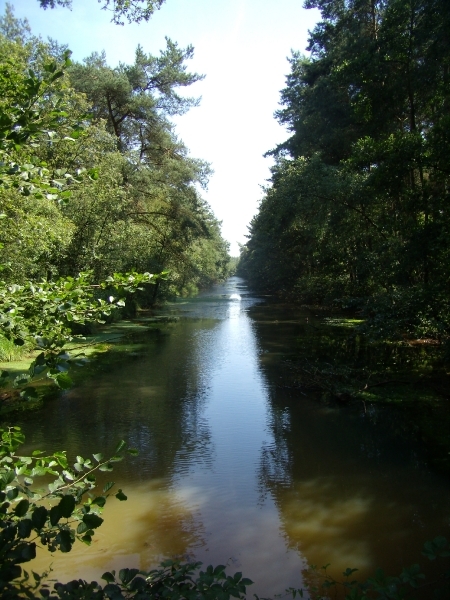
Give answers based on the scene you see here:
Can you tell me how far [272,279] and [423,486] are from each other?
140 feet

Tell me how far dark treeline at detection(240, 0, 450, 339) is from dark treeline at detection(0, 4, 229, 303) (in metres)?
6.09

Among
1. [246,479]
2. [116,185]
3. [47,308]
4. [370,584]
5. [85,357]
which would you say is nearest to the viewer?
[85,357]

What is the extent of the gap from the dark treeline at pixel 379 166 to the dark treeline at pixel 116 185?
Answer: 240 inches

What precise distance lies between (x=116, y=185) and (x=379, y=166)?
37.9 ft

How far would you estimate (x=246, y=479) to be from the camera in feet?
23.4

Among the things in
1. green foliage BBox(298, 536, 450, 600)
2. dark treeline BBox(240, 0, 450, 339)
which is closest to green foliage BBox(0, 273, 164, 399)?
green foliage BBox(298, 536, 450, 600)

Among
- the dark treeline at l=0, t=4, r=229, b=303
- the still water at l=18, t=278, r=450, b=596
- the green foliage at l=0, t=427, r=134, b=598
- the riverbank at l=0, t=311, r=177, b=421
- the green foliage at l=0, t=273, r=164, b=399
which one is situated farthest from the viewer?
the dark treeline at l=0, t=4, r=229, b=303

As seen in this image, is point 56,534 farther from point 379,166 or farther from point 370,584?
point 379,166

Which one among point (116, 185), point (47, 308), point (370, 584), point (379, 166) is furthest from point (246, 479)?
point (116, 185)

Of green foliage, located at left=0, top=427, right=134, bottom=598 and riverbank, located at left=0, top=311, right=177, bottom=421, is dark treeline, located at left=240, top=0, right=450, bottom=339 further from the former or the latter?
green foliage, located at left=0, top=427, right=134, bottom=598

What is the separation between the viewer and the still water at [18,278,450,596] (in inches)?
205

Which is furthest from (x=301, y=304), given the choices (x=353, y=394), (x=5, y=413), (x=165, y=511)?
(x=165, y=511)

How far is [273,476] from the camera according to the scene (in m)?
7.17

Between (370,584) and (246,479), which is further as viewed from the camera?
(246,479)
